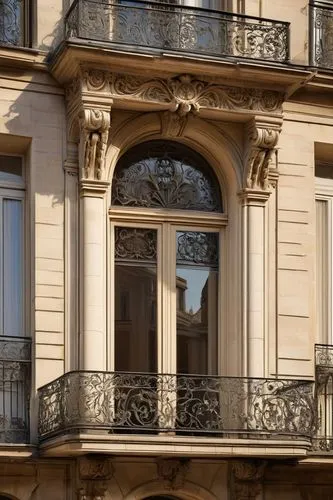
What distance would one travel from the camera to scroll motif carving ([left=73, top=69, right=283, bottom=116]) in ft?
57.3

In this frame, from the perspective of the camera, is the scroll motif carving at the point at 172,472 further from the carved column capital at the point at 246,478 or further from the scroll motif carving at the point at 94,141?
the scroll motif carving at the point at 94,141

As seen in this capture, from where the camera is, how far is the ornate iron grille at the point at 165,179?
59.9 ft

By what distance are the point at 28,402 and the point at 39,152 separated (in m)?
2.87

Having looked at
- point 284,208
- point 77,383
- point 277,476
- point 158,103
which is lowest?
point 277,476

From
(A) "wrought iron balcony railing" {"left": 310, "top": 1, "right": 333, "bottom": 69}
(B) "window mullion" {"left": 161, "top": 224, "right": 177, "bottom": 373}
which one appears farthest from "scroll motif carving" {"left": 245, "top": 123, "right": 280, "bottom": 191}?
(A) "wrought iron balcony railing" {"left": 310, "top": 1, "right": 333, "bottom": 69}

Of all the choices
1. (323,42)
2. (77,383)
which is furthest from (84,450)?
(323,42)

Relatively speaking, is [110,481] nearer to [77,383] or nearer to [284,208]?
[77,383]

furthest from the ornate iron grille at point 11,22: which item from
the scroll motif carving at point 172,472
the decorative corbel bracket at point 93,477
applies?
the scroll motif carving at point 172,472

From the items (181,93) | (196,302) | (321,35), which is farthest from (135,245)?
(321,35)

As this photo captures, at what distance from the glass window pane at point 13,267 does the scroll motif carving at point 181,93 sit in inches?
60.5

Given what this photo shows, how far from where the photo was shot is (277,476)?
59.5 feet

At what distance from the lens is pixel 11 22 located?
18.0 meters

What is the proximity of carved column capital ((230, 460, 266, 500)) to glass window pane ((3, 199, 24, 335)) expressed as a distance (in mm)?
2934

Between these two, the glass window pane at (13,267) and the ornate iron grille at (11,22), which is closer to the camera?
the glass window pane at (13,267)
